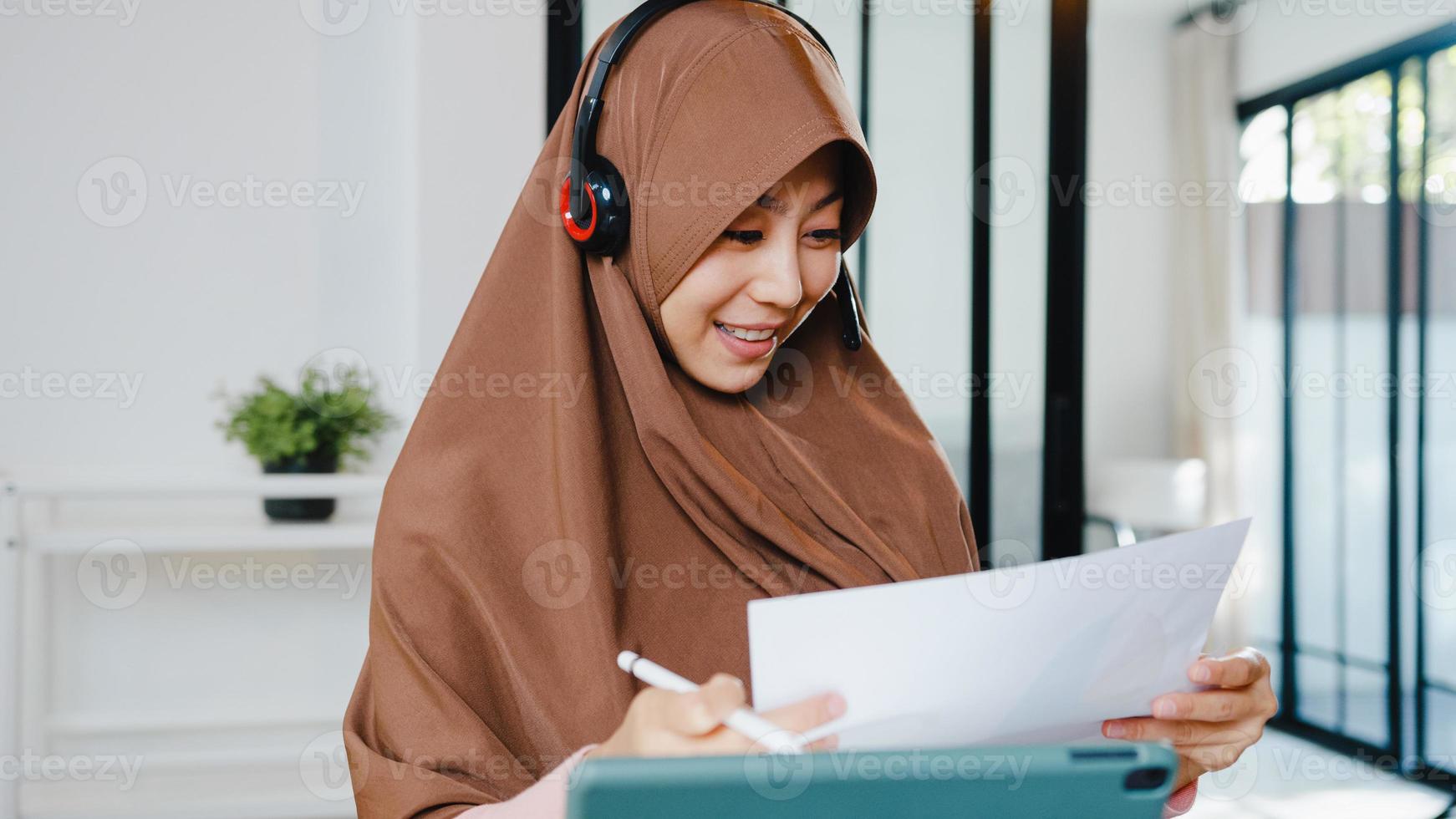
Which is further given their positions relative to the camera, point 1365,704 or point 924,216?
point 1365,704

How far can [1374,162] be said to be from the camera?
378 cm

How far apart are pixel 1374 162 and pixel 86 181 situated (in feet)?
12.9

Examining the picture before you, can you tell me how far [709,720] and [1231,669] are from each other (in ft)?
1.47

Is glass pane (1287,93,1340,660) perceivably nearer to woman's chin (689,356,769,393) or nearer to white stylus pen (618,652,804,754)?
woman's chin (689,356,769,393)

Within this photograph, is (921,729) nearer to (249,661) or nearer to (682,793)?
(682,793)

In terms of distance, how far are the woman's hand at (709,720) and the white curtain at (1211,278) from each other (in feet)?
13.5

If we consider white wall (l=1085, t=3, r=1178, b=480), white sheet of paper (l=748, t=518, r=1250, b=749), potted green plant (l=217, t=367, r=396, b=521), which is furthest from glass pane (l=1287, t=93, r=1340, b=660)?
white sheet of paper (l=748, t=518, r=1250, b=749)

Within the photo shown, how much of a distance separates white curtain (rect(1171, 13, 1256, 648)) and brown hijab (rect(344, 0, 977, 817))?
373 centimetres

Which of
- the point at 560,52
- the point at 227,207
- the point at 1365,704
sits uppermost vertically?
the point at 560,52

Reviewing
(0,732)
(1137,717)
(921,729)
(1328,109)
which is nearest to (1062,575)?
(921,729)

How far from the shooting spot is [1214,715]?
0.81 m

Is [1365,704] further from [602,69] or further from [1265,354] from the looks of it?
[602,69]

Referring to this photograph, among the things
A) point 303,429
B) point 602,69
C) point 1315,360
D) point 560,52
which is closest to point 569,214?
point 602,69

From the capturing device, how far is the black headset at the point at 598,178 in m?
0.95
